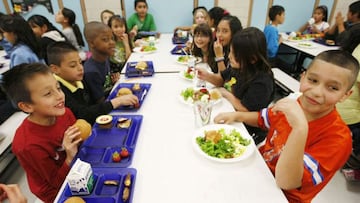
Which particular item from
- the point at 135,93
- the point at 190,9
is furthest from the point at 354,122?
the point at 190,9

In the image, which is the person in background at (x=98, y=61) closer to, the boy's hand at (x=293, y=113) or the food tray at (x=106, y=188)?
the food tray at (x=106, y=188)

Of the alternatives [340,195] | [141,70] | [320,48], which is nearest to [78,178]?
[141,70]

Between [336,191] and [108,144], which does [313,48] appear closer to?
[336,191]

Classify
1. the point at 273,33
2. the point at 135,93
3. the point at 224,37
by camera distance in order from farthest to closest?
the point at 273,33, the point at 224,37, the point at 135,93

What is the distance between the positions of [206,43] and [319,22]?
3.06 m

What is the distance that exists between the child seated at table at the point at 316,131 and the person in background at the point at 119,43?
2310 millimetres

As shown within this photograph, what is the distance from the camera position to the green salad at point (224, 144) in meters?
1.03

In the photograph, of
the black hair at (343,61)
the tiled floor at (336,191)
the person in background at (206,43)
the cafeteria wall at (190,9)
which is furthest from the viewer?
the cafeteria wall at (190,9)

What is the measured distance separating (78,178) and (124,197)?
18 cm

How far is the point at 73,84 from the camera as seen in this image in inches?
60.1

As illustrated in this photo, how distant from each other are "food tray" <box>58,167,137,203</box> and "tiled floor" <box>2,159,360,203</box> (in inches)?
48.9

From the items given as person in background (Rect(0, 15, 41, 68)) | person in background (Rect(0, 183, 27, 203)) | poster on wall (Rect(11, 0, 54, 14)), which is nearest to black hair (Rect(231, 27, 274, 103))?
person in background (Rect(0, 183, 27, 203))

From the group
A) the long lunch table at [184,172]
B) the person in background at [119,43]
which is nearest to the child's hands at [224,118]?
the long lunch table at [184,172]

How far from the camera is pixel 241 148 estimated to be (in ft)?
3.51
